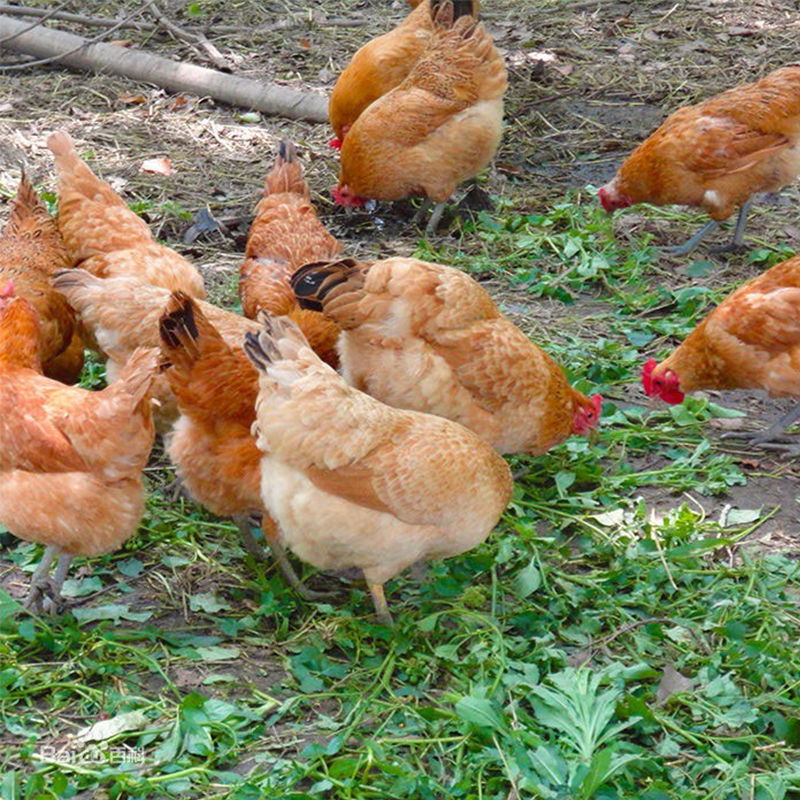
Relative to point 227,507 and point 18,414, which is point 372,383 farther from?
point 18,414

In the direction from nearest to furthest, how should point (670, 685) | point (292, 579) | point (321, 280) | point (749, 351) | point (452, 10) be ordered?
point (670, 685) → point (292, 579) → point (321, 280) → point (749, 351) → point (452, 10)

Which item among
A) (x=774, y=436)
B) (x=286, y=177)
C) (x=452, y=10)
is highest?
(x=452, y=10)

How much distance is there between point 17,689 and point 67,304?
213cm

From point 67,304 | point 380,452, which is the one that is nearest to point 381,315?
point 380,452

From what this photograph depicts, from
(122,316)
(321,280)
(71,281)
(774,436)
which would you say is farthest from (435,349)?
(774,436)

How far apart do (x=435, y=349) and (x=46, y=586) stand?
203 centimetres

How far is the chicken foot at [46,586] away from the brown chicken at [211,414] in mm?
602

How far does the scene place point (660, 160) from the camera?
7.46m

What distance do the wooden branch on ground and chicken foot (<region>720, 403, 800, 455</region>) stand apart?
4.72m

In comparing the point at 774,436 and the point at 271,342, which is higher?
the point at 271,342

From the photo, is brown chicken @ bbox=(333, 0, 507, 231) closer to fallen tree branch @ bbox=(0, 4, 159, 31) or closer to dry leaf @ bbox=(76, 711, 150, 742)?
fallen tree branch @ bbox=(0, 4, 159, 31)

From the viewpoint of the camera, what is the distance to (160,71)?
9.48m

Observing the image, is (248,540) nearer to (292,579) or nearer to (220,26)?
(292,579)

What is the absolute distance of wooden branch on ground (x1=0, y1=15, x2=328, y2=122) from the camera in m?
9.16
